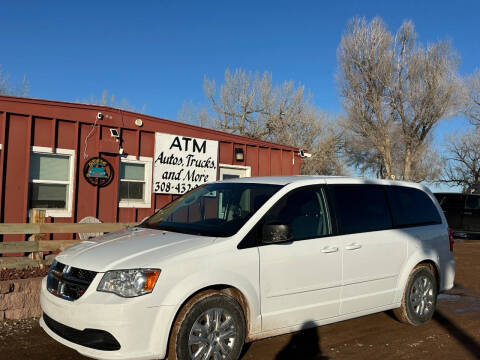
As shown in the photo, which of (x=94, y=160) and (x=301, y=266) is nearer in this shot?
(x=301, y=266)

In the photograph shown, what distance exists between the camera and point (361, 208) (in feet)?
16.6

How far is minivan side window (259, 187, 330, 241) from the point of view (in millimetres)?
4387

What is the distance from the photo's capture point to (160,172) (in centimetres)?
1028

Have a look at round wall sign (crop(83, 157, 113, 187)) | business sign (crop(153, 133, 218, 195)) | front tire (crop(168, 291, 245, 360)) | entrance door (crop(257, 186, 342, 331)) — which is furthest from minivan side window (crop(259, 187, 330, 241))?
round wall sign (crop(83, 157, 113, 187))

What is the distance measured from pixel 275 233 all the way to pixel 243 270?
1.44 ft

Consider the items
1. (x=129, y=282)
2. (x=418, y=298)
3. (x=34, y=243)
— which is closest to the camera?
(x=129, y=282)

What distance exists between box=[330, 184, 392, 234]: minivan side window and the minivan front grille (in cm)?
253

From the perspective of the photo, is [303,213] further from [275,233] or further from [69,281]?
[69,281]

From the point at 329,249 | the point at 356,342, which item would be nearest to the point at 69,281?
the point at 329,249

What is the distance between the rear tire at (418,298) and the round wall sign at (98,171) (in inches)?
246

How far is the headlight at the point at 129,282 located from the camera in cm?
346

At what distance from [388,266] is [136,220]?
249 inches

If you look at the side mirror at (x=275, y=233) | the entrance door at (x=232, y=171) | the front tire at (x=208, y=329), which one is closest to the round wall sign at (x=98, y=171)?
the entrance door at (x=232, y=171)

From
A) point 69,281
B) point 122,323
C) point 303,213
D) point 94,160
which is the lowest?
point 122,323
